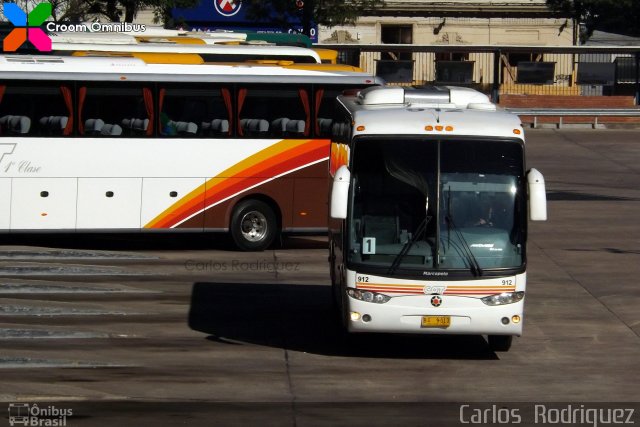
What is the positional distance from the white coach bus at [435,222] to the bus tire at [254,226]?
8038 mm

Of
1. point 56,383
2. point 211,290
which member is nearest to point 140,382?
point 56,383

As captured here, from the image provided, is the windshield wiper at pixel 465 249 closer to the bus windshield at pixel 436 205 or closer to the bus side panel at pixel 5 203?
the bus windshield at pixel 436 205

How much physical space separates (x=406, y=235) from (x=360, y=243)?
53cm

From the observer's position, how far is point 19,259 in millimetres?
20281

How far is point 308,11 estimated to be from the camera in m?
50.0

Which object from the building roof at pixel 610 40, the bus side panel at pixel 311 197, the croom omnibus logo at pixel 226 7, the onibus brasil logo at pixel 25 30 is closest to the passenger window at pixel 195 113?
the bus side panel at pixel 311 197

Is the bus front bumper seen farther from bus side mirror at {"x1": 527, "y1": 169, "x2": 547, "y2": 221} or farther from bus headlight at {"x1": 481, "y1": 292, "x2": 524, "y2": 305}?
bus side mirror at {"x1": 527, "y1": 169, "x2": 547, "y2": 221}

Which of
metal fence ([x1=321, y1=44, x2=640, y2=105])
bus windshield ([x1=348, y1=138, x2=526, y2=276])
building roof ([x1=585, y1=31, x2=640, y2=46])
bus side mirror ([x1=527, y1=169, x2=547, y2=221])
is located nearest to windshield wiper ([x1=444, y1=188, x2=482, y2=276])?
bus windshield ([x1=348, y1=138, x2=526, y2=276])

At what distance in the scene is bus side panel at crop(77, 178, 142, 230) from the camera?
21.1m

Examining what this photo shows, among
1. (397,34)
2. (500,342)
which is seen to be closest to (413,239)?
(500,342)

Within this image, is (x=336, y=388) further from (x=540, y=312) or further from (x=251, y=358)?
(x=540, y=312)

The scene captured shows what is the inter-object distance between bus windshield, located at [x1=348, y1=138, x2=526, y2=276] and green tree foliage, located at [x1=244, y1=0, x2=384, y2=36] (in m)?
37.0

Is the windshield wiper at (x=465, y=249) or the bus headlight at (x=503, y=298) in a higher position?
the windshield wiper at (x=465, y=249)

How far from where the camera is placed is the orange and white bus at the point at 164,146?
20953 mm
